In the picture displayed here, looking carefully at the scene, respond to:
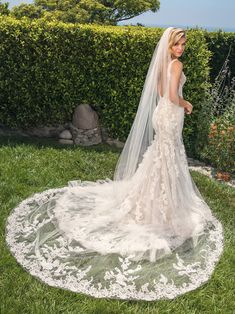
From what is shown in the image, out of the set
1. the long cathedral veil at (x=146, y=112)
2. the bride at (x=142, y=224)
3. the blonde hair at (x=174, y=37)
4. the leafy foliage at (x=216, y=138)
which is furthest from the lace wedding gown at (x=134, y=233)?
the leafy foliage at (x=216, y=138)

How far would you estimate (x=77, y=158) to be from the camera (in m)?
8.26

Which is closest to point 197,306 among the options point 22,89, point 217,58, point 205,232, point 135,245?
point 135,245

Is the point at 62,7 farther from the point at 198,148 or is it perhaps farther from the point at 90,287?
the point at 90,287

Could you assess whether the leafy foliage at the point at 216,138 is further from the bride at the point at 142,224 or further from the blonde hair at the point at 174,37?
the blonde hair at the point at 174,37

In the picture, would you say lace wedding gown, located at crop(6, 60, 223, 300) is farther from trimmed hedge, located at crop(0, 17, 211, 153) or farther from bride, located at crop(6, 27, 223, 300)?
trimmed hedge, located at crop(0, 17, 211, 153)

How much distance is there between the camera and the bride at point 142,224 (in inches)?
190

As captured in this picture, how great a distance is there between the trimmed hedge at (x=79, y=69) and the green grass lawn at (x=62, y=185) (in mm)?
786

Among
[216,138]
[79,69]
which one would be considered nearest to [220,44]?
[216,138]

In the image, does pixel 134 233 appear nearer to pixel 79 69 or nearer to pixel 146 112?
pixel 146 112

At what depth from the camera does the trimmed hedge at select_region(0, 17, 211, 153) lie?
874cm

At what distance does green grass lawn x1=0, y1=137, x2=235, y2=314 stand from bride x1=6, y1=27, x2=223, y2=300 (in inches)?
4.4

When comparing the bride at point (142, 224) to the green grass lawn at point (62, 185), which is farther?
the bride at point (142, 224)

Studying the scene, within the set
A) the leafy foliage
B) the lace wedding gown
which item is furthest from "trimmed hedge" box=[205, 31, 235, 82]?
the lace wedding gown

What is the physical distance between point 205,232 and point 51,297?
93.9 inches
